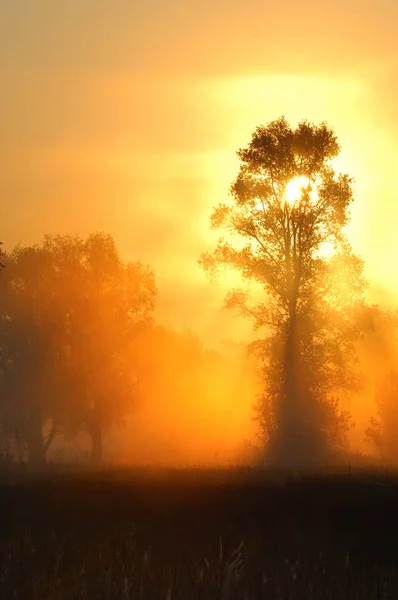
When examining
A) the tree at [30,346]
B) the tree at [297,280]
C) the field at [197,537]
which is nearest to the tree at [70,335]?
the tree at [30,346]

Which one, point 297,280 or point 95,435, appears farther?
point 95,435

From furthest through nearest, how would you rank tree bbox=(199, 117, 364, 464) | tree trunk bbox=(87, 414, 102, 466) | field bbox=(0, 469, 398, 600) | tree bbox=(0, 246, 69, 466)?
tree trunk bbox=(87, 414, 102, 466) < tree bbox=(0, 246, 69, 466) < tree bbox=(199, 117, 364, 464) < field bbox=(0, 469, 398, 600)

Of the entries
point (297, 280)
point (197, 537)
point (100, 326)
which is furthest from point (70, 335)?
point (197, 537)

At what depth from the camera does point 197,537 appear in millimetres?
20484

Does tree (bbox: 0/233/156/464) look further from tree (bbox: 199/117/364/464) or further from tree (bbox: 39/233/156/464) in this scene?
tree (bbox: 199/117/364/464)

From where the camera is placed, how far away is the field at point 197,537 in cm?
1432

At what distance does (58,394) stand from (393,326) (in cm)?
3376

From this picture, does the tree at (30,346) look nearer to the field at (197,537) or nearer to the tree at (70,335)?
the tree at (70,335)

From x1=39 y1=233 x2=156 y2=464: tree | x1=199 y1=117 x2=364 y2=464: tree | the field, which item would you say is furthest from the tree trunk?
the field

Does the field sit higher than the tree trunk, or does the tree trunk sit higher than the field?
the tree trunk

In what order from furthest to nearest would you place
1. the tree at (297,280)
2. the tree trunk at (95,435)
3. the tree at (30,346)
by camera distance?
the tree trunk at (95,435) < the tree at (30,346) < the tree at (297,280)

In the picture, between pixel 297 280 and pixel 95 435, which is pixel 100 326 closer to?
pixel 95 435

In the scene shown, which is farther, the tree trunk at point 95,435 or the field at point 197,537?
the tree trunk at point 95,435

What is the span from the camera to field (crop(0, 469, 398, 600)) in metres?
14.3
